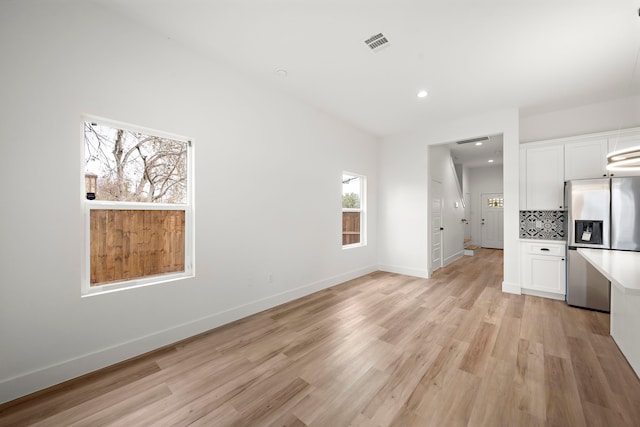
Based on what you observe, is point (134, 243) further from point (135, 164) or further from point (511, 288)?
point (511, 288)

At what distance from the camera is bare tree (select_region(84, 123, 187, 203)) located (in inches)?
85.0

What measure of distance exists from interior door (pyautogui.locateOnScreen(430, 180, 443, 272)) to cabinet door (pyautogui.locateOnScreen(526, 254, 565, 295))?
172 centimetres

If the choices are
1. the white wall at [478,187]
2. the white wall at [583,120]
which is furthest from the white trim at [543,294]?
the white wall at [478,187]

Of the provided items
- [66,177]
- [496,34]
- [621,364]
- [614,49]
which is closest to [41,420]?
[66,177]

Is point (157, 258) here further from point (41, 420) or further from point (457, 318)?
point (457, 318)

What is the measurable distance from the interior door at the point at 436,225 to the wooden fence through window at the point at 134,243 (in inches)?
189

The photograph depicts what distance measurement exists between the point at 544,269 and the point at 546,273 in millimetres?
64

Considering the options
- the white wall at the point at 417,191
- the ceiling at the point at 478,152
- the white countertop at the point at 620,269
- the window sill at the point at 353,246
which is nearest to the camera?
the white countertop at the point at 620,269

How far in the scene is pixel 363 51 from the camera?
2.67m

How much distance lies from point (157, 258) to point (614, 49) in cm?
529

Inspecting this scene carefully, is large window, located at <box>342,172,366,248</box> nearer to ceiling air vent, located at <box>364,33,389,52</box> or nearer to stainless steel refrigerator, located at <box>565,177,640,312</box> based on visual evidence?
ceiling air vent, located at <box>364,33,389,52</box>

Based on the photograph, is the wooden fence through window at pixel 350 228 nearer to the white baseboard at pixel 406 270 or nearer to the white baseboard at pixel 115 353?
the white baseboard at pixel 406 270

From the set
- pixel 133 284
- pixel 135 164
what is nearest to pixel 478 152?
pixel 135 164

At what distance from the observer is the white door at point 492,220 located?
28.5 ft
